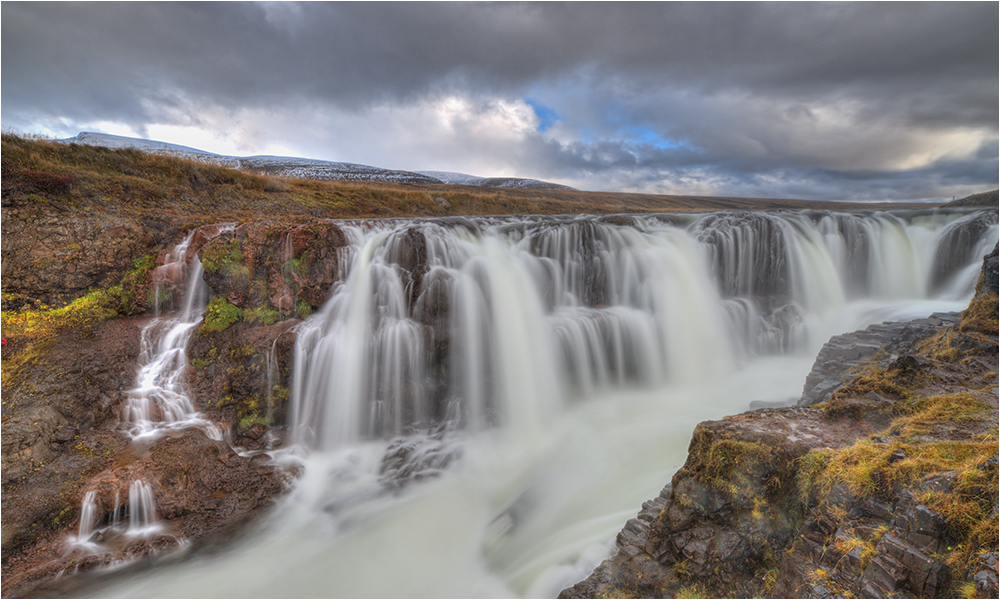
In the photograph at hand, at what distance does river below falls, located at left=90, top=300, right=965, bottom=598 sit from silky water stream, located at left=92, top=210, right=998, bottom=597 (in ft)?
0.13

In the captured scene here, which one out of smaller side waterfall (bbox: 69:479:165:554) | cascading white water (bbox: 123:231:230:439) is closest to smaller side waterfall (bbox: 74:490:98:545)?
smaller side waterfall (bbox: 69:479:165:554)

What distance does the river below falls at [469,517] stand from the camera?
6.41 metres

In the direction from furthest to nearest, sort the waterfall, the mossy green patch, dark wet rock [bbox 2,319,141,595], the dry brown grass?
the dry brown grass < the waterfall < the mossy green patch < dark wet rock [bbox 2,319,141,595]

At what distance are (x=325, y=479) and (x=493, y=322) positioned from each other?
5966 millimetres

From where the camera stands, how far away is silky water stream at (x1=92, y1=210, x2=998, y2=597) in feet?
22.8

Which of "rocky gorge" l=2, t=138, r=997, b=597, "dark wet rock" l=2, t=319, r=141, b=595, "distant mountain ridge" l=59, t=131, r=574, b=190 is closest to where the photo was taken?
"rocky gorge" l=2, t=138, r=997, b=597

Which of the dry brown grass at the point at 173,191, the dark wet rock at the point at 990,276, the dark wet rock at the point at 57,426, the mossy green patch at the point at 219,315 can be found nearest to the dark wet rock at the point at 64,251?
the dry brown grass at the point at 173,191

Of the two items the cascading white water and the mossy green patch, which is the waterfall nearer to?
the mossy green patch

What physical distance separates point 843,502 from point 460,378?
8624mm

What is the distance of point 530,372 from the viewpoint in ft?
38.2

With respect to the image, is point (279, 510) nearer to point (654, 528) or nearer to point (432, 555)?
point (432, 555)

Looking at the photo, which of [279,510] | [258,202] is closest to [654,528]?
[279,510]

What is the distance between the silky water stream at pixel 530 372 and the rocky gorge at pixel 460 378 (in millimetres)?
97

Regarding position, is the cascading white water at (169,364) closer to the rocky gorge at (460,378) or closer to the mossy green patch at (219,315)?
the rocky gorge at (460,378)
